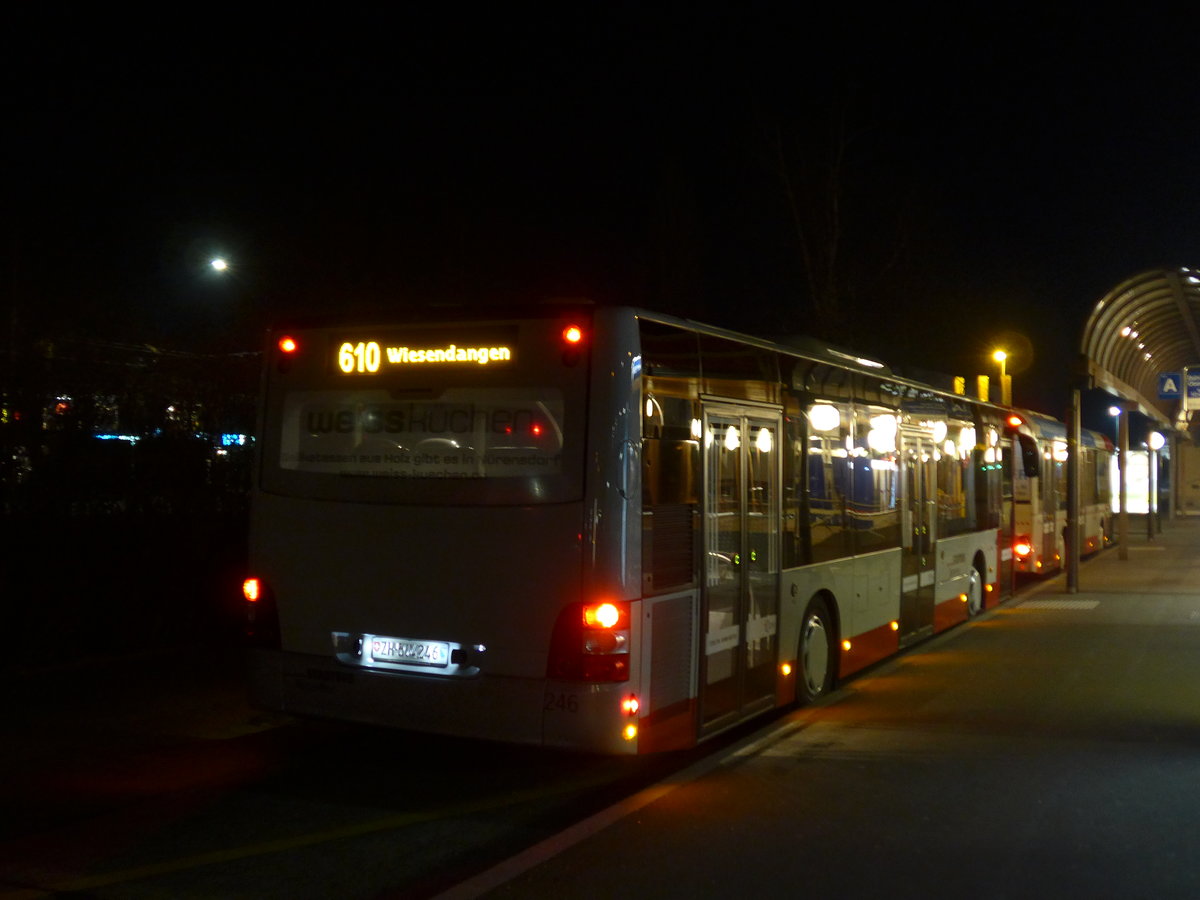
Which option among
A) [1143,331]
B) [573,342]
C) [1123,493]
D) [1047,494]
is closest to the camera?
[573,342]

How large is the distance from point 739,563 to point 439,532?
2.12 metres

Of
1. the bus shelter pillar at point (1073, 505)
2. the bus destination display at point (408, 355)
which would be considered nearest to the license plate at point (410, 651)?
the bus destination display at point (408, 355)

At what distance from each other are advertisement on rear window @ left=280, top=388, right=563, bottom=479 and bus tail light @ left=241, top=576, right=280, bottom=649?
791 millimetres

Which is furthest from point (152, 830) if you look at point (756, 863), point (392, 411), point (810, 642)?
point (810, 642)

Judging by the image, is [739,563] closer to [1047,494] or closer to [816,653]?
[816,653]

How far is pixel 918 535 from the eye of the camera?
13.1 metres

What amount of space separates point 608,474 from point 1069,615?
37.6ft

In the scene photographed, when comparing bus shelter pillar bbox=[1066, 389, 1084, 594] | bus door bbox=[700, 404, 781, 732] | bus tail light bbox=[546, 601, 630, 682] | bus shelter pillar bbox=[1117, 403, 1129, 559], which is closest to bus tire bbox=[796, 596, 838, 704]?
bus door bbox=[700, 404, 781, 732]

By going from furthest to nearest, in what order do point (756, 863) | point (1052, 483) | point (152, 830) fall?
point (1052, 483)
point (152, 830)
point (756, 863)

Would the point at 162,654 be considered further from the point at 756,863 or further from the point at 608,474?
the point at 756,863

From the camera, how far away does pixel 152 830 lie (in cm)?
686

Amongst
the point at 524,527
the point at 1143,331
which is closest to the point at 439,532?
the point at 524,527

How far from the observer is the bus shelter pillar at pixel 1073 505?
19359 mm

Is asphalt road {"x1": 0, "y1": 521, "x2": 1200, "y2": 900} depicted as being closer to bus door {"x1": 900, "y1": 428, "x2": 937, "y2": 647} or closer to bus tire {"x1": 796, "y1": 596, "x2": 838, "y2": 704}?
bus tire {"x1": 796, "y1": 596, "x2": 838, "y2": 704}
